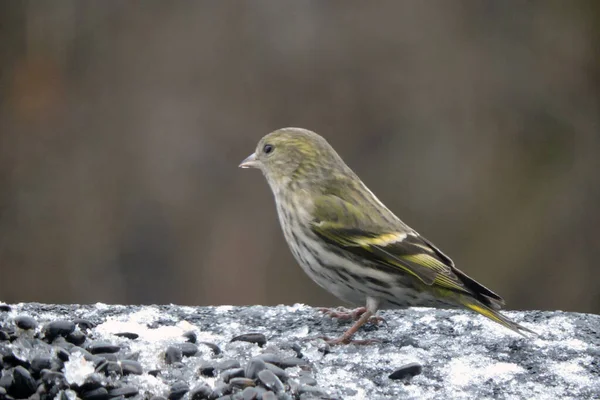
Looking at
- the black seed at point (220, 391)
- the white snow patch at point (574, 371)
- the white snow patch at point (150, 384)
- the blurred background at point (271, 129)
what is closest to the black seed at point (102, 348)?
the white snow patch at point (150, 384)

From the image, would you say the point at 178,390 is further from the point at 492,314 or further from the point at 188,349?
the point at 492,314

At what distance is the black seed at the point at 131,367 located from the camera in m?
4.73

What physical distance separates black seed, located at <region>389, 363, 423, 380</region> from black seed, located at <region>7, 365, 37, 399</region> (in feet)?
4.81

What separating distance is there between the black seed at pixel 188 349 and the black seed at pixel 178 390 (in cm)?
36

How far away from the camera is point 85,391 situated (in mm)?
4559

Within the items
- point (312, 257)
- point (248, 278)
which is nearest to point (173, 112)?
point (248, 278)

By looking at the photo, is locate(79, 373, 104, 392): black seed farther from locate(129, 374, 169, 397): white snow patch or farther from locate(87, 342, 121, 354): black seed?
locate(87, 342, 121, 354): black seed

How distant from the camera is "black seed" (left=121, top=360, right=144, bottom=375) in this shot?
4.73 metres

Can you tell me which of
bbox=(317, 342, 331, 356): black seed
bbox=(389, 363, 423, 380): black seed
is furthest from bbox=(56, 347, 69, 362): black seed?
bbox=(389, 363, 423, 380): black seed

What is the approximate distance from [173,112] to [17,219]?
184 cm

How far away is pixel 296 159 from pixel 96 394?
2195 millimetres

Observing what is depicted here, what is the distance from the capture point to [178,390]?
4.60 metres

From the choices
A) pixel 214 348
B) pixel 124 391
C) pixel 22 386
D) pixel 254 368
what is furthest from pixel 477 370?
pixel 22 386

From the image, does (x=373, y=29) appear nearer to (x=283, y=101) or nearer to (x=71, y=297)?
(x=283, y=101)
